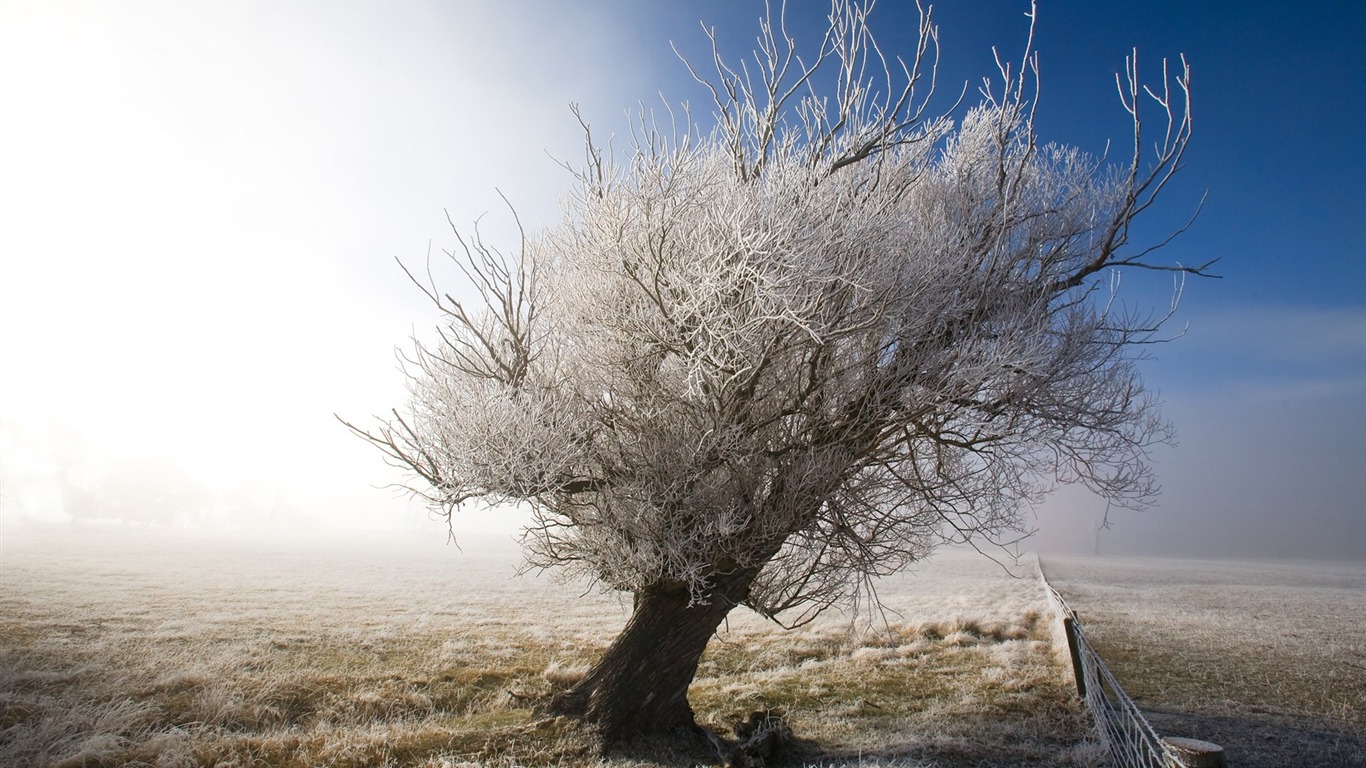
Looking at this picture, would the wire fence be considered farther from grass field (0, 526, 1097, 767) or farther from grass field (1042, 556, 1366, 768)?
grass field (1042, 556, 1366, 768)

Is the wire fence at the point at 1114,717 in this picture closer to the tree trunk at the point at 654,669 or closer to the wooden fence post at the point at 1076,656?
the wooden fence post at the point at 1076,656

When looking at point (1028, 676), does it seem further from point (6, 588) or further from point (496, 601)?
point (6, 588)

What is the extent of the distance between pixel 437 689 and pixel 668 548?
14.9 feet

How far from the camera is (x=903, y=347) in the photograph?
21.8 feet

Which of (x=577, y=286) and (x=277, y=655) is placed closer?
(x=577, y=286)

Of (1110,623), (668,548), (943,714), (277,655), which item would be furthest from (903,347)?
(1110,623)

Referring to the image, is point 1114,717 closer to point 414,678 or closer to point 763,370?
point 763,370

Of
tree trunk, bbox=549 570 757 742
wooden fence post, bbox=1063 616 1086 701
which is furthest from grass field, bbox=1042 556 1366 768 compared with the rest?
tree trunk, bbox=549 570 757 742

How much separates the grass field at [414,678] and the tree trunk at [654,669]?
1.57ft

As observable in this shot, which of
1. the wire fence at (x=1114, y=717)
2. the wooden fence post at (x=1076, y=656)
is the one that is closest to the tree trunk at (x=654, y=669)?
the wire fence at (x=1114, y=717)

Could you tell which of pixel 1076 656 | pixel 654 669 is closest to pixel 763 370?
pixel 654 669

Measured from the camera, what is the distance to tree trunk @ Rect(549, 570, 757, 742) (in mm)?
6953

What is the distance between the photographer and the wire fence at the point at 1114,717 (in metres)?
4.65

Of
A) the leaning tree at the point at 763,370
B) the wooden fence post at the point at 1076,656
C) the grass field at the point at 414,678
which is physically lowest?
the grass field at the point at 414,678
